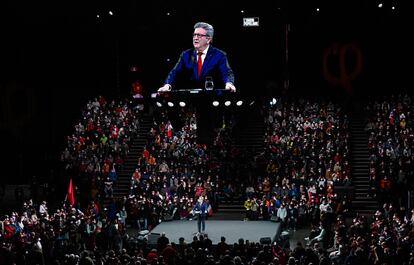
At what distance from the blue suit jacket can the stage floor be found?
17.3ft

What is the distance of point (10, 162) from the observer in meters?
31.0

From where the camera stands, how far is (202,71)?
21.2 m

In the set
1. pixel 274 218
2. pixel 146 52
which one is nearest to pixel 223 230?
pixel 274 218

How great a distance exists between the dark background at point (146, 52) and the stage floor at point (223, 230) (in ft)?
15.9

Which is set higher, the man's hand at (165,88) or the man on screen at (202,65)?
the man on screen at (202,65)

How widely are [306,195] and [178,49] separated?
29.5ft

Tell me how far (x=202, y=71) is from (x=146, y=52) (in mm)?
14031

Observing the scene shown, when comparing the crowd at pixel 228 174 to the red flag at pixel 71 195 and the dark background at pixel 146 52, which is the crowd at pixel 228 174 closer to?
the red flag at pixel 71 195

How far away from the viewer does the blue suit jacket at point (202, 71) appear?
838 inches

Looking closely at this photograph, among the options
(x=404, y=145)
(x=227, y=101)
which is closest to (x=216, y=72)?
(x=227, y=101)

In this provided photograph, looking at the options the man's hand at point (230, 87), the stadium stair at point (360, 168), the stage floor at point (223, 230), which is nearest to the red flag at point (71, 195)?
the stage floor at point (223, 230)

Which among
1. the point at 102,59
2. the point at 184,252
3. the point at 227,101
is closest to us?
the point at 184,252

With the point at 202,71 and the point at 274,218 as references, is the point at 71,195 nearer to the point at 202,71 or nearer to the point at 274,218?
the point at 274,218

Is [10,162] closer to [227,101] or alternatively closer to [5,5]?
[5,5]
